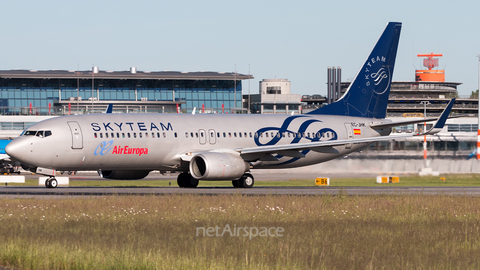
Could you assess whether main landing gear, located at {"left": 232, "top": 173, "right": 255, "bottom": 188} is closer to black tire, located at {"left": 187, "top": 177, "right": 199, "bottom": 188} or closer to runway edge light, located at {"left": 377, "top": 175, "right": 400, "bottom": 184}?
black tire, located at {"left": 187, "top": 177, "right": 199, "bottom": 188}

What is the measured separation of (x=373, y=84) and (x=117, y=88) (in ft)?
336

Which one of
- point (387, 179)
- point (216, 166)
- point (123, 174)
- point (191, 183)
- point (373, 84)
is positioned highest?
point (373, 84)

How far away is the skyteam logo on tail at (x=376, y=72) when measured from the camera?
4474cm

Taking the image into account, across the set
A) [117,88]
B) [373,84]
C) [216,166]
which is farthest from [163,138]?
[117,88]

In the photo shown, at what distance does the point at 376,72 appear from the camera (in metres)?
44.9

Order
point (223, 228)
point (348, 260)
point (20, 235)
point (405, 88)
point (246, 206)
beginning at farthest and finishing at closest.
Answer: point (405, 88), point (246, 206), point (223, 228), point (20, 235), point (348, 260)

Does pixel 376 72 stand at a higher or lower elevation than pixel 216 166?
higher

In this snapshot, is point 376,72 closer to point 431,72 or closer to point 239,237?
point 239,237

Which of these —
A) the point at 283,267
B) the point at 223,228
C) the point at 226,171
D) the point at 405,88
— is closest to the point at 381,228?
the point at 223,228

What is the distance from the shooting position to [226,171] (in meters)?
35.2

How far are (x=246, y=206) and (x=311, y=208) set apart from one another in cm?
223

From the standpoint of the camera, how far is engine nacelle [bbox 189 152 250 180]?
3481cm

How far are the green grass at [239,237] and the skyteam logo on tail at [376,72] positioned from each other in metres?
18.5

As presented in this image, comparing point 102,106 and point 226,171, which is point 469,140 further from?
point 226,171
